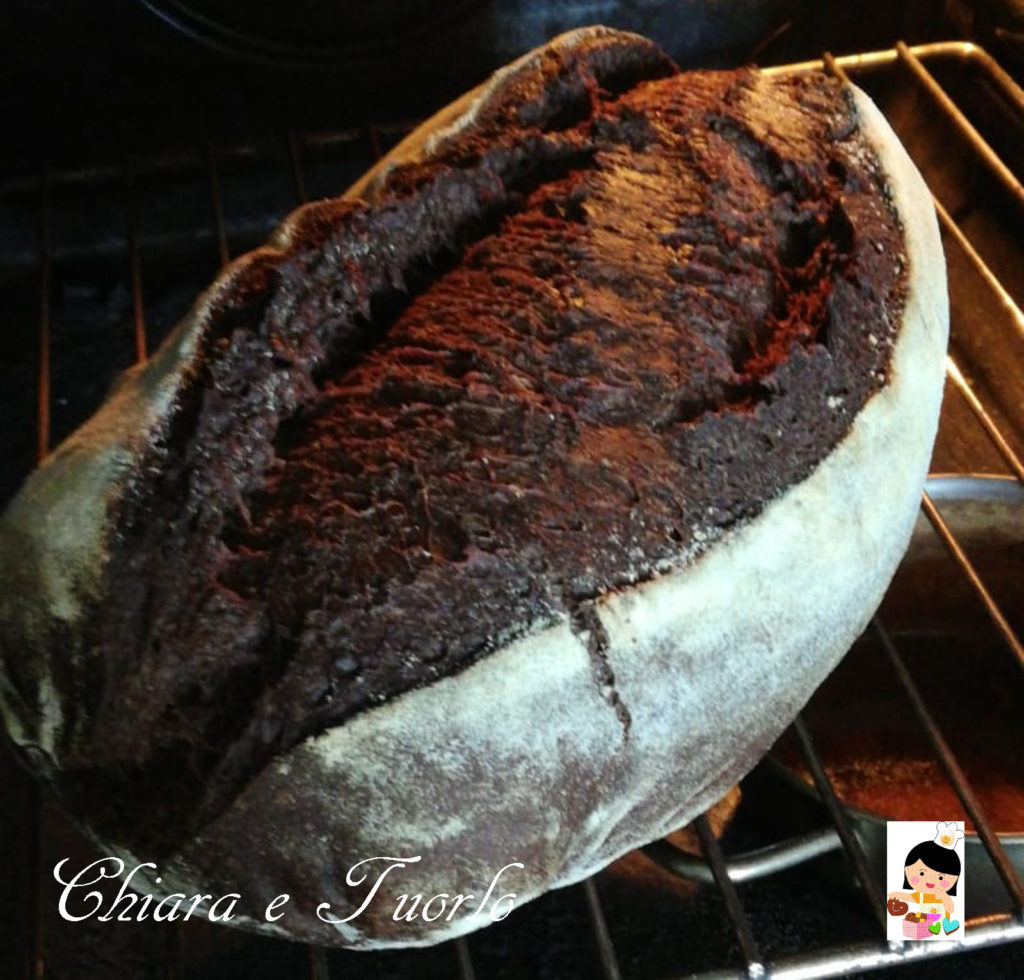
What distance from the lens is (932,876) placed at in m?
1.03

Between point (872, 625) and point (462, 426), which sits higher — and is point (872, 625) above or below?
below

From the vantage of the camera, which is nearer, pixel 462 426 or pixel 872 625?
pixel 462 426

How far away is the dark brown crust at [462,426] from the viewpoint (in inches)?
31.7

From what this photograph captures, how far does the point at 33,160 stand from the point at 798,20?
1.01m

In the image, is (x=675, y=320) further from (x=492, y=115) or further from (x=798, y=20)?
(x=798, y=20)

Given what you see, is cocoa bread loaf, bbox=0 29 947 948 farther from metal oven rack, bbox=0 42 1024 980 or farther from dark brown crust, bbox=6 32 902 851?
metal oven rack, bbox=0 42 1024 980

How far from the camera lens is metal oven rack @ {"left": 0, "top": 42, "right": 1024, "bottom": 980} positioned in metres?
0.95

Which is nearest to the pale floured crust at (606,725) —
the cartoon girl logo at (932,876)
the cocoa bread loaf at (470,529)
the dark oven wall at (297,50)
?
the cocoa bread loaf at (470,529)

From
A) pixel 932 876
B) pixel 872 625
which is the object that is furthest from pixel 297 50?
pixel 932 876

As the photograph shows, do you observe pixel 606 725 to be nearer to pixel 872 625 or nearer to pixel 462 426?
pixel 462 426

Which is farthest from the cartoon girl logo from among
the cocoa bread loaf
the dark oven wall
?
the dark oven wall

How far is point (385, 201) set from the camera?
98 cm

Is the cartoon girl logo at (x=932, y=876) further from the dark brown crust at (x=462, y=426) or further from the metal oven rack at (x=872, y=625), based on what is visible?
the dark brown crust at (x=462, y=426)

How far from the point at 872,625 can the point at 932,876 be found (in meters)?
0.29
